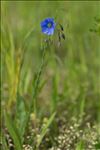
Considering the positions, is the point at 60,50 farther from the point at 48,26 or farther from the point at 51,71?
the point at 48,26

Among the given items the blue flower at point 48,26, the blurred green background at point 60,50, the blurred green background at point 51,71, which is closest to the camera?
the blue flower at point 48,26

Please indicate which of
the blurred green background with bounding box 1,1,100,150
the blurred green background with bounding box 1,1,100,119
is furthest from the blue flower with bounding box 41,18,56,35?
the blurred green background with bounding box 1,1,100,119

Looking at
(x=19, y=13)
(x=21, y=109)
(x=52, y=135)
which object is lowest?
(x=52, y=135)

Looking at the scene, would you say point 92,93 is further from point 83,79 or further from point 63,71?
point 63,71

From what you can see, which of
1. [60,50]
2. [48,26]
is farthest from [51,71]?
[48,26]

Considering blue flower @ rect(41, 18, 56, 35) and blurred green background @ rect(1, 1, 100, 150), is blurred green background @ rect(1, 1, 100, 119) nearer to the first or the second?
blurred green background @ rect(1, 1, 100, 150)

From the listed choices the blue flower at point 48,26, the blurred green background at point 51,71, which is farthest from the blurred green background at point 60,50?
the blue flower at point 48,26


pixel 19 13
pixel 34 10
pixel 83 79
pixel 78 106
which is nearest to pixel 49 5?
pixel 34 10

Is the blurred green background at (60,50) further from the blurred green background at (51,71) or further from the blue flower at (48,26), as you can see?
the blue flower at (48,26)
